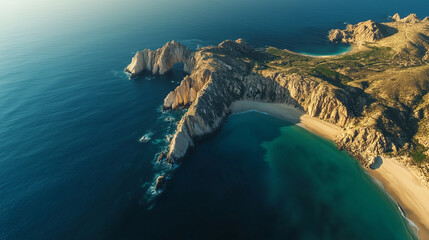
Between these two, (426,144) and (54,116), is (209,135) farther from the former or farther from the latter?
(426,144)

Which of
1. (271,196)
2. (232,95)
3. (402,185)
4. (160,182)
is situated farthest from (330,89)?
(160,182)

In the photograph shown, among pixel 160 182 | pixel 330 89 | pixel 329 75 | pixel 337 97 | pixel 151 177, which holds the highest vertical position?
pixel 329 75

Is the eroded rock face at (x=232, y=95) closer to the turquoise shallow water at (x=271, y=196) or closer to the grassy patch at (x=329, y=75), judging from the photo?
the turquoise shallow water at (x=271, y=196)

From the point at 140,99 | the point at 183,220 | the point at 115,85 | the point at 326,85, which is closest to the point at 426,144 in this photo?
the point at 326,85

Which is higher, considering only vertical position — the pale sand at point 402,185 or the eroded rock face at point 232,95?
the eroded rock face at point 232,95

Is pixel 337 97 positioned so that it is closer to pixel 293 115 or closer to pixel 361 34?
pixel 293 115

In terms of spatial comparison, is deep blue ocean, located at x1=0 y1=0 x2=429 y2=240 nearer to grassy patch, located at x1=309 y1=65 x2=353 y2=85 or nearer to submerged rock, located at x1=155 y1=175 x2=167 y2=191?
submerged rock, located at x1=155 y1=175 x2=167 y2=191

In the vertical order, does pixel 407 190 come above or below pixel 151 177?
above

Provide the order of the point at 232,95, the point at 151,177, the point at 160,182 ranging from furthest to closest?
the point at 232,95 < the point at 151,177 < the point at 160,182

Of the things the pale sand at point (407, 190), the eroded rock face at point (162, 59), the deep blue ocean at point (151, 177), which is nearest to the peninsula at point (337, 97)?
the pale sand at point (407, 190)
